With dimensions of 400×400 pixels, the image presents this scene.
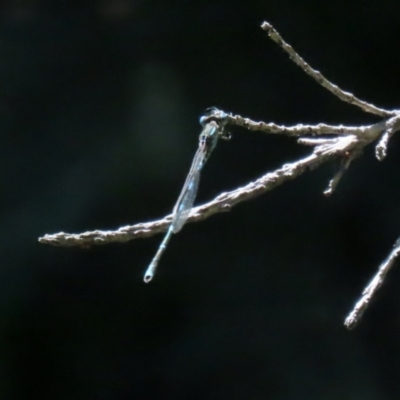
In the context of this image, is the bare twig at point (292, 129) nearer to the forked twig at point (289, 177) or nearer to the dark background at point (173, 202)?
the forked twig at point (289, 177)

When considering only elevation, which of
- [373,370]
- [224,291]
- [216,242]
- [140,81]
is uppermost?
[140,81]

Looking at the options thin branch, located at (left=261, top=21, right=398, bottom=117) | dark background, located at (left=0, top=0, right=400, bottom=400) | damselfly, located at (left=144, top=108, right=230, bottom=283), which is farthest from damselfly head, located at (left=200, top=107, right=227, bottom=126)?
dark background, located at (left=0, top=0, right=400, bottom=400)

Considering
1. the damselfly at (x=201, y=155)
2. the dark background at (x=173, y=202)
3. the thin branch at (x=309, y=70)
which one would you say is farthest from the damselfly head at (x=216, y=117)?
the dark background at (x=173, y=202)

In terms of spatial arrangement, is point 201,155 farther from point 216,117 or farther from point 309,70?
point 309,70

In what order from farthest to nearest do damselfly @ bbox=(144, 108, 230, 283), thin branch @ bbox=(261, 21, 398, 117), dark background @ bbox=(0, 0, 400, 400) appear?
dark background @ bbox=(0, 0, 400, 400) → thin branch @ bbox=(261, 21, 398, 117) → damselfly @ bbox=(144, 108, 230, 283)

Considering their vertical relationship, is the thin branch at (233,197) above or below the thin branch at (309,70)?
below

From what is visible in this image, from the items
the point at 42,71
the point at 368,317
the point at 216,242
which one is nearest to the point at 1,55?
the point at 42,71

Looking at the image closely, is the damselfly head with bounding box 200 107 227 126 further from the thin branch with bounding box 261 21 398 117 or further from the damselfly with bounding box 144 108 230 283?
the thin branch with bounding box 261 21 398 117

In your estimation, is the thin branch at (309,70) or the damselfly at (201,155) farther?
the thin branch at (309,70)

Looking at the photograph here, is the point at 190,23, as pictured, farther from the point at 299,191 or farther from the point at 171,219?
the point at 171,219
